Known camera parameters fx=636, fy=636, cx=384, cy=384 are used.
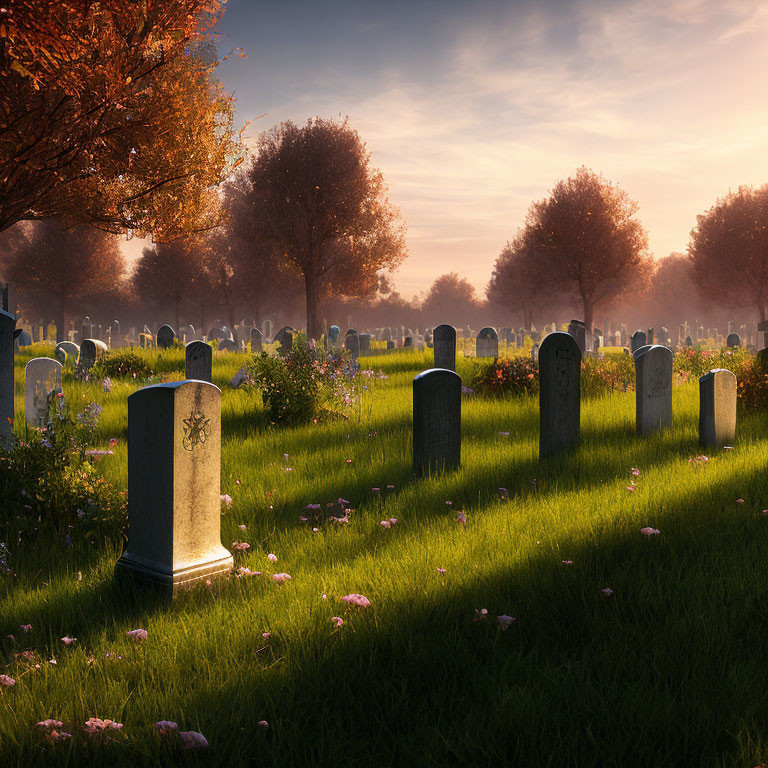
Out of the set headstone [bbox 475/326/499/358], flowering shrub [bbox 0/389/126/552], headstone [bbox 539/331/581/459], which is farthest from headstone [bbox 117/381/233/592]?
headstone [bbox 475/326/499/358]

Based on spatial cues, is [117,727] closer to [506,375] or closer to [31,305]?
[506,375]

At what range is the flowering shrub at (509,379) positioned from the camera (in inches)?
480

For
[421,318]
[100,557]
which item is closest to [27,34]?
[100,557]

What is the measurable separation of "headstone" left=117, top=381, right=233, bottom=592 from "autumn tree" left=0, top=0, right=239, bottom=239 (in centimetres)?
395

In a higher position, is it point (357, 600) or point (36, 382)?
point (36, 382)

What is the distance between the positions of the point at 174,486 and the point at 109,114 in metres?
7.48

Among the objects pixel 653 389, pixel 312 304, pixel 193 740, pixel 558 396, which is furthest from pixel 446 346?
pixel 312 304

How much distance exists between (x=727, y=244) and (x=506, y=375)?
104ft

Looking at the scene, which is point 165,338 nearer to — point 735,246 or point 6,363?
point 6,363

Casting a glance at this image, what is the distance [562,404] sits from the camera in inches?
297

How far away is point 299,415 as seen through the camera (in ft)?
31.1

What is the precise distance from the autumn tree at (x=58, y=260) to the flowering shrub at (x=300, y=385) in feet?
100

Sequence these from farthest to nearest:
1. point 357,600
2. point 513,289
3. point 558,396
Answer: point 513,289 < point 558,396 < point 357,600

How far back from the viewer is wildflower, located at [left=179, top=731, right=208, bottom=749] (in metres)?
2.37
